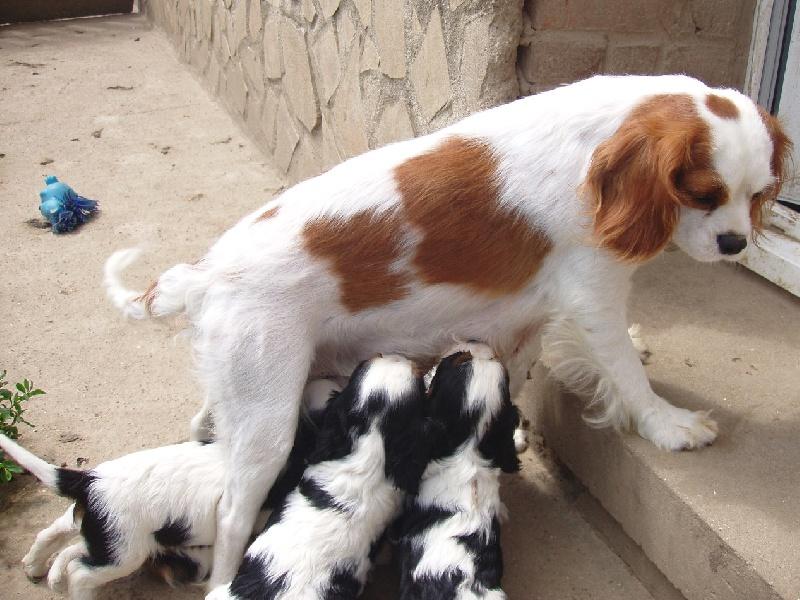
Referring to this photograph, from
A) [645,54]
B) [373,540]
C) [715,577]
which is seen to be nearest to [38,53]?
[645,54]

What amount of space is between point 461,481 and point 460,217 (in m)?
0.72

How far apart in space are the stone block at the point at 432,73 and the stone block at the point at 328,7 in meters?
0.84

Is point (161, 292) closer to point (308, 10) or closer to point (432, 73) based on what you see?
point (432, 73)

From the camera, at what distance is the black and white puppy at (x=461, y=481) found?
2.19 meters

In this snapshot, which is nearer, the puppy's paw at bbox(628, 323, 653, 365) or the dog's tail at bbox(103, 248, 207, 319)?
the dog's tail at bbox(103, 248, 207, 319)

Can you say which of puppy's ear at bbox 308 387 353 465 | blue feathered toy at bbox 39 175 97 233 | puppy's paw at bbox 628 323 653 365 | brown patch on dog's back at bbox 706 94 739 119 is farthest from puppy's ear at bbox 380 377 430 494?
blue feathered toy at bbox 39 175 97 233

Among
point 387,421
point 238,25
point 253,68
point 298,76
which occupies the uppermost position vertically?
point 238,25

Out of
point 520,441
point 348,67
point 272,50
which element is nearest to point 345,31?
point 348,67

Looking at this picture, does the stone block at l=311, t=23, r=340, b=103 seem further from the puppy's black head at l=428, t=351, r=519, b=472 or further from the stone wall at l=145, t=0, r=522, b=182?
the puppy's black head at l=428, t=351, r=519, b=472

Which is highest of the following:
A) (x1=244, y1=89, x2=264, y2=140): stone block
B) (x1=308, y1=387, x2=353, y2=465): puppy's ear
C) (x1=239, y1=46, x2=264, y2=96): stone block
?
(x1=239, y1=46, x2=264, y2=96): stone block

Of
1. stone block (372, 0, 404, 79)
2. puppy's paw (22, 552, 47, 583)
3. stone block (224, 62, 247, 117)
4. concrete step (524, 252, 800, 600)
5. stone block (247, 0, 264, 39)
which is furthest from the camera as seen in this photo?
stone block (224, 62, 247, 117)

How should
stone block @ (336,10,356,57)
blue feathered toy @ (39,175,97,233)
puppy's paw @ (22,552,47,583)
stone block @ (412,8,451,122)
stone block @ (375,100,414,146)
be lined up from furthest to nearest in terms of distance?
1. blue feathered toy @ (39,175,97,233)
2. stone block @ (336,10,356,57)
3. stone block @ (375,100,414,146)
4. stone block @ (412,8,451,122)
5. puppy's paw @ (22,552,47,583)

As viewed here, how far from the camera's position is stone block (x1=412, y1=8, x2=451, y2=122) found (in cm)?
323

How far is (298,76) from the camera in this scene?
4750 mm
